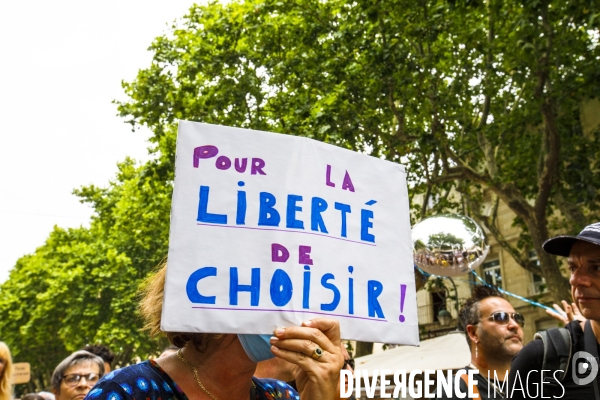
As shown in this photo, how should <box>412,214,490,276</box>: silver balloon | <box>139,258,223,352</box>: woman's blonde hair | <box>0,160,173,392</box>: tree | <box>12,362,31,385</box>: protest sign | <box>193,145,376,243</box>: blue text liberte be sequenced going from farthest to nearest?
<box>0,160,173,392</box>: tree
<box>12,362,31,385</box>: protest sign
<box>412,214,490,276</box>: silver balloon
<box>139,258,223,352</box>: woman's blonde hair
<box>193,145,376,243</box>: blue text liberte

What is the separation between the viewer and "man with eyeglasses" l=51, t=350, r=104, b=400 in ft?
14.9

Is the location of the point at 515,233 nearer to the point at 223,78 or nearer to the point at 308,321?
the point at 223,78

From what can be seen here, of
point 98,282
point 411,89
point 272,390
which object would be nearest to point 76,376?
point 272,390

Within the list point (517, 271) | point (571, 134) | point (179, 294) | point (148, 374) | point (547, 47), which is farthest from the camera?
point (517, 271)

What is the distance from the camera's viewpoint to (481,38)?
42.9ft

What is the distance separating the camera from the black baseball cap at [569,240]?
2.55 metres

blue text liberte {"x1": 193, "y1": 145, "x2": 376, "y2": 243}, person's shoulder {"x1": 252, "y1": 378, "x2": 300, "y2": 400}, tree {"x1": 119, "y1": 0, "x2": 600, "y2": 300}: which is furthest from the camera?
tree {"x1": 119, "y1": 0, "x2": 600, "y2": 300}

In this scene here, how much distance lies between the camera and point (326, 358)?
1.78 metres

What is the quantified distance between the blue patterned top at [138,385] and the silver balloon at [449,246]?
366cm

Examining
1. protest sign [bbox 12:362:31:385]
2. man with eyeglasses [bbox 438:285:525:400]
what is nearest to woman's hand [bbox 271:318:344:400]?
man with eyeglasses [bbox 438:285:525:400]

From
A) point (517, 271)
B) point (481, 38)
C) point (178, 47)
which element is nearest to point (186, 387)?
point (481, 38)

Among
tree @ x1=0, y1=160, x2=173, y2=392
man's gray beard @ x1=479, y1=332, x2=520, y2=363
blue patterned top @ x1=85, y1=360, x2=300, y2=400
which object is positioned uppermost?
tree @ x1=0, y1=160, x2=173, y2=392

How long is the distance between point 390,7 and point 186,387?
1079 centimetres
